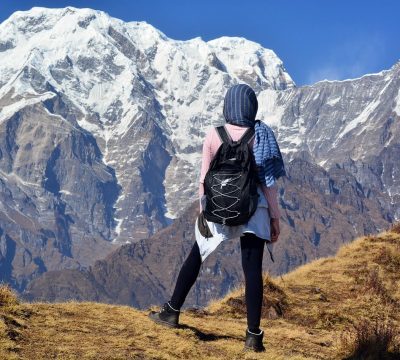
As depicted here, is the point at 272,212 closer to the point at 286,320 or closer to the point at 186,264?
the point at 186,264

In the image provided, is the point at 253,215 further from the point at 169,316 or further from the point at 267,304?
the point at 267,304

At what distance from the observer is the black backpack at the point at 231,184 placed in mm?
8750

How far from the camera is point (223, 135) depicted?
9078 mm

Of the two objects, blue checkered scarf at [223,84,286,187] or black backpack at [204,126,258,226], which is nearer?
black backpack at [204,126,258,226]

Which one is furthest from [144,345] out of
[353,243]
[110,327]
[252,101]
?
[353,243]

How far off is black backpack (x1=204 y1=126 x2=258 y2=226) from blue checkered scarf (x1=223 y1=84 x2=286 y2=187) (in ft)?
0.35

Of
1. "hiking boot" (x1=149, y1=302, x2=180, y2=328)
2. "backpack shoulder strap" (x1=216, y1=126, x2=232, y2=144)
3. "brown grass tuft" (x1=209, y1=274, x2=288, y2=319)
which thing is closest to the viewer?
"backpack shoulder strap" (x1=216, y1=126, x2=232, y2=144)

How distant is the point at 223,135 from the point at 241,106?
0.51 meters

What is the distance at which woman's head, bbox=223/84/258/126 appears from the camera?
365 inches

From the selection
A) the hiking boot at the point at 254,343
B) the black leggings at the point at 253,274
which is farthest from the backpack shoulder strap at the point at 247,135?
the hiking boot at the point at 254,343

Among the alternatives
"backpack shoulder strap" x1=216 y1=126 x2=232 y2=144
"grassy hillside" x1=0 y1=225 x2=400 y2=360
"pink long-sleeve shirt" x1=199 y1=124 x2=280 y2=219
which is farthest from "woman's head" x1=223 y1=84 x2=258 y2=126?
"grassy hillside" x1=0 y1=225 x2=400 y2=360

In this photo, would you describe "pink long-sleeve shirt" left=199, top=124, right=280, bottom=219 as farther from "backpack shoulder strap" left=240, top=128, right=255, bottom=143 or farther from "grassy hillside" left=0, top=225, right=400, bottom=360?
"grassy hillside" left=0, top=225, right=400, bottom=360

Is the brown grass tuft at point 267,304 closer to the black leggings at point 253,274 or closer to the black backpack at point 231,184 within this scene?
the black leggings at point 253,274

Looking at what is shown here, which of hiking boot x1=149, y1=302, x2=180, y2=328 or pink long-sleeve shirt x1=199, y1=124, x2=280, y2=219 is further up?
pink long-sleeve shirt x1=199, y1=124, x2=280, y2=219
